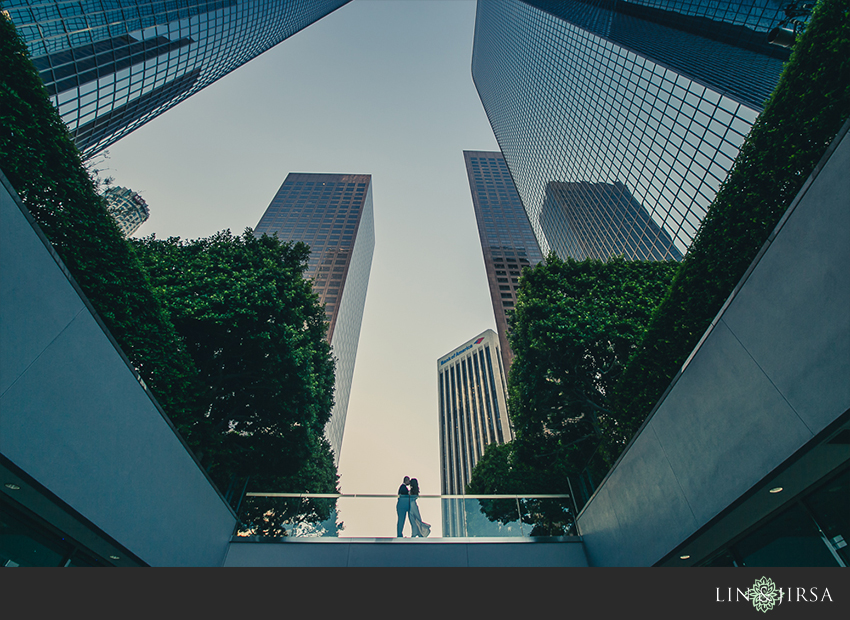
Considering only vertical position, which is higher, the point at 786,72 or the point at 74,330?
the point at 786,72

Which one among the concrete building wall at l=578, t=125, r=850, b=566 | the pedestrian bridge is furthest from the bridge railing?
the concrete building wall at l=578, t=125, r=850, b=566

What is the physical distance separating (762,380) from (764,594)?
117 inches

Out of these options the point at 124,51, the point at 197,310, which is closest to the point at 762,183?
the point at 197,310

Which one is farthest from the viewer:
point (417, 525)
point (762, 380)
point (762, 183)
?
point (417, 525)

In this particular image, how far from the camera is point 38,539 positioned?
580 cm

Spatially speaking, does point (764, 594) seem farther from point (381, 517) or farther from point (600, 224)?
point (600, 224)

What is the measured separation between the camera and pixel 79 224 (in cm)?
945

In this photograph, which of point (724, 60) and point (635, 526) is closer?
point (635, 526)

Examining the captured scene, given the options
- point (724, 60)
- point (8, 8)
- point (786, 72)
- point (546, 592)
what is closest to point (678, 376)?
point (546, 592)

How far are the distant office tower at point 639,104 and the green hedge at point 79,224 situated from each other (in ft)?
104

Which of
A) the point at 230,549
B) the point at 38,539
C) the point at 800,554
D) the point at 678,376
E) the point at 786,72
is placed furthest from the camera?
the point at 230,549

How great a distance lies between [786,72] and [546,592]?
1137 cm

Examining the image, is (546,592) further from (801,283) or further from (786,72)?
(786,72)

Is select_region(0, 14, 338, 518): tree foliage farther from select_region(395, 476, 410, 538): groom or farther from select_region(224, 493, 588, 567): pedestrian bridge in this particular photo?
select_region(395, 476, 410, 538): groom
